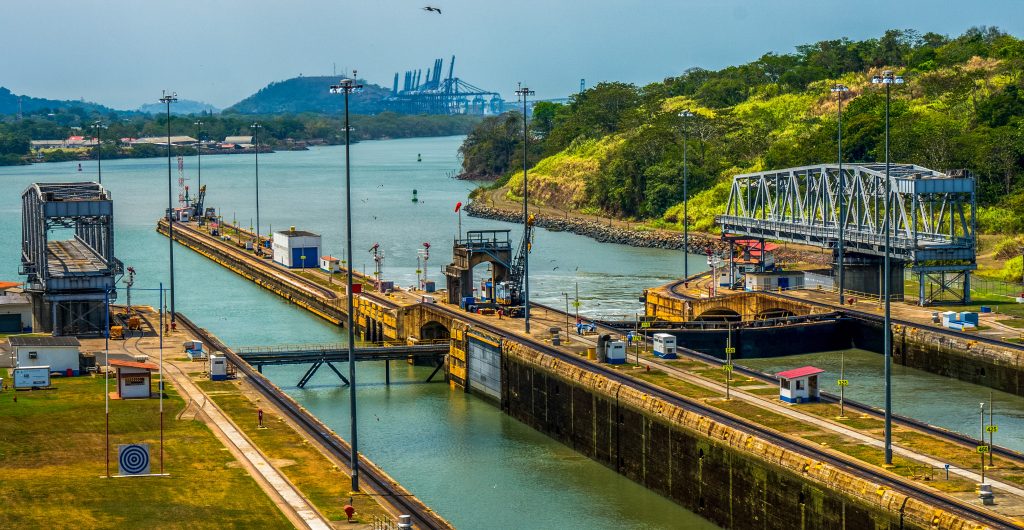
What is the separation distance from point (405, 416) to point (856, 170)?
48112mm

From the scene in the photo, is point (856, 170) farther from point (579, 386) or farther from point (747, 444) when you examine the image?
point (747, 444)

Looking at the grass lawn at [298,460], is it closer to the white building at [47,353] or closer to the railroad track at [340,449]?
the railroad track at [340,449]

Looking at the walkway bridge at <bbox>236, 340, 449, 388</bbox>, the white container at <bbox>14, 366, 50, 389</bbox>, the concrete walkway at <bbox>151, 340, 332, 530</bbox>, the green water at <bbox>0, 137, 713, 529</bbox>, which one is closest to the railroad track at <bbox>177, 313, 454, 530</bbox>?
the walkway bridge at <bbox>236, 340, 449, 388</bbox>

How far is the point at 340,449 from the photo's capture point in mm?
65250

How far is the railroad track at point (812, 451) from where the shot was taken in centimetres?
5028

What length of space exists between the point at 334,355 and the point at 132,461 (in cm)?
3225

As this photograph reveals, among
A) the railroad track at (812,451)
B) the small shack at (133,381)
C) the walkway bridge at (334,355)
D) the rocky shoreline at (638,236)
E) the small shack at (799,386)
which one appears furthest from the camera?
the rocky shoreline at (638,236)

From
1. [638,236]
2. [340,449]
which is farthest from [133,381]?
[638,236]

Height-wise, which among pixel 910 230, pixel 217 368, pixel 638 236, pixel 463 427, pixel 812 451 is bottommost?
pixel 463 427

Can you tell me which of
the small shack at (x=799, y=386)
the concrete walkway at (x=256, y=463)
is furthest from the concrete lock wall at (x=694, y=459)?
the concrete walkway at (x=256, y=463)

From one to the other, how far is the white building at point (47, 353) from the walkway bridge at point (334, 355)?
39.9ft

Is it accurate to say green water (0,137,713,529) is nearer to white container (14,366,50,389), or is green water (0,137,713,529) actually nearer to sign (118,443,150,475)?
sign (118,443,150,475)

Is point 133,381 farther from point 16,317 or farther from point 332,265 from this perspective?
point 332,265

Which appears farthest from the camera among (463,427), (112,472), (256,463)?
(463,427)
